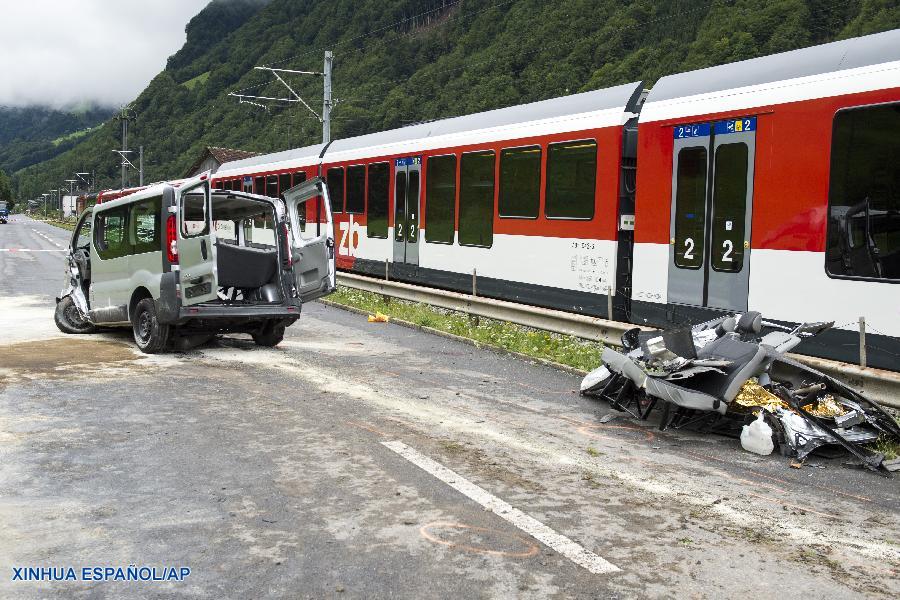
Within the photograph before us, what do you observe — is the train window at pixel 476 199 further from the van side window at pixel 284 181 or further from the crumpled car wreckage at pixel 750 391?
the van side window at pixel 284 181

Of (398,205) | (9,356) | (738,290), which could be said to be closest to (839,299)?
(738,290)

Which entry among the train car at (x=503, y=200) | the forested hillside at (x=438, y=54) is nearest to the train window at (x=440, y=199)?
the train car at (x=503, y=200)

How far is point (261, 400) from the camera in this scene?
795cm

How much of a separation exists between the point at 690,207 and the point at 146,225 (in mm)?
6540

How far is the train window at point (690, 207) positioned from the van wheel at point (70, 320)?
7.91 metres

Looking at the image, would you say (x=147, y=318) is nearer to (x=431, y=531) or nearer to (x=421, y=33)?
(x=431, y=531)

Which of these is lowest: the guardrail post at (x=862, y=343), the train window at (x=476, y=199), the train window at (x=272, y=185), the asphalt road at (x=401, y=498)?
the asphalt road at (x=401, y=498)

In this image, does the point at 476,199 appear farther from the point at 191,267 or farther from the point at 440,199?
the point at 191,267

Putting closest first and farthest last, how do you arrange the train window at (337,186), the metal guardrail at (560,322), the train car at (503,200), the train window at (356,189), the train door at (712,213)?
1. the metal guardrail at (560,322)
2. the train door at (712,213)
3. the train car at (503,200)
4. the train window at (356,189)
5. the train window at (337,186)

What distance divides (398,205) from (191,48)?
181m

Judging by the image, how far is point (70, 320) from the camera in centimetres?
1210

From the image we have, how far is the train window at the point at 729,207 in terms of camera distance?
10172mm

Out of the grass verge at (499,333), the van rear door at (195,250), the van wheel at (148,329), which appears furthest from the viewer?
the grass verge at (499,333)

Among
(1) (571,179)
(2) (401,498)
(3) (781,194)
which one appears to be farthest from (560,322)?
(2) (401,498)
